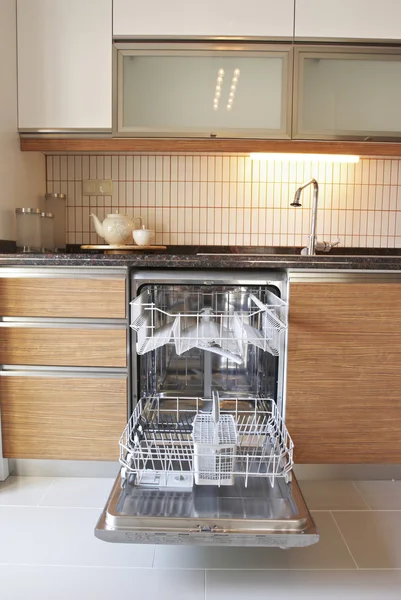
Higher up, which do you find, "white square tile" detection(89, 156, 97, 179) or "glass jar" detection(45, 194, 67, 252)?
"white square tile" detection(89, 156, 97, 179)

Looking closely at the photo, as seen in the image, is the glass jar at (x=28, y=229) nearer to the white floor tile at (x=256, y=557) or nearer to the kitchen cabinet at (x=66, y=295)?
the kitchen cabinet at (x=66, y=295)

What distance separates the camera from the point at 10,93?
76.9 inches

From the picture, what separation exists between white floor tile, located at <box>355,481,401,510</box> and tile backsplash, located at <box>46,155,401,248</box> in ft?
3.90

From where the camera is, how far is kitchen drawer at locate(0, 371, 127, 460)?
169 centimetres

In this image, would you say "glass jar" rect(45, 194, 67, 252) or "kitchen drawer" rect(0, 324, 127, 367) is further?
"glass jar" rect(45, 194, 67, 252)

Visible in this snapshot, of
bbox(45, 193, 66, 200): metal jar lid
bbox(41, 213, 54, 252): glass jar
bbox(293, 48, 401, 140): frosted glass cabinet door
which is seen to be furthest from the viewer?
bbox(45, 193, 66, 200): metal jar lid

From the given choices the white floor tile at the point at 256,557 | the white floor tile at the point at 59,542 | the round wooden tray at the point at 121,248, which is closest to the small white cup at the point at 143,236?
the round wooden tray at the point at 121,248

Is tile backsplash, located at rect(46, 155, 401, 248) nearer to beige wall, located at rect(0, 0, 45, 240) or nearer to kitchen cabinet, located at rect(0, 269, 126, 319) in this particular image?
beige wall, located at rect(0, 0, 45, 240)

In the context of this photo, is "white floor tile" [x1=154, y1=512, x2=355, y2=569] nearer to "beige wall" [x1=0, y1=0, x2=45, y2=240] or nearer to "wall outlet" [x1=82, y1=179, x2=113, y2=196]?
"beige wall" [x1=0, y1=0, x2=45, y2=240]

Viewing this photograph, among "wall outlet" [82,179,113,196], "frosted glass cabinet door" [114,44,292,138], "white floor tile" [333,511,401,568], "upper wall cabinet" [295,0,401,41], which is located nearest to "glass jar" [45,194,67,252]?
"wall outlet" [82,179,113,196]

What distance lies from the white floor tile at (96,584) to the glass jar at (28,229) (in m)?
1.31

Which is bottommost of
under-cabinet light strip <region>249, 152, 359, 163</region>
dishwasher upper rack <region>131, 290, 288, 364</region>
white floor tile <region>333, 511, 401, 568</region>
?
white floor tile <region>333, 511, 401, 568</region>

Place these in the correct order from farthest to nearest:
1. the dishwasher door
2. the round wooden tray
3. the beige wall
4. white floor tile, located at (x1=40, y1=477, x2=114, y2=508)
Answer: the round wooden tray → the beige wall → white floor tile, located at (x1=40, y1=477, x2=114, y2=508) → the dishwasher door

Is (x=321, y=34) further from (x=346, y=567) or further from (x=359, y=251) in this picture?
(x=346, y=567)
